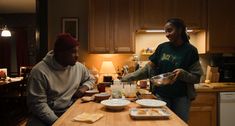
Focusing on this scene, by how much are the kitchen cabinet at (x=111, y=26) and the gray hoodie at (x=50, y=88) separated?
137 centimetres

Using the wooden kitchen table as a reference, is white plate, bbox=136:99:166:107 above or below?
above

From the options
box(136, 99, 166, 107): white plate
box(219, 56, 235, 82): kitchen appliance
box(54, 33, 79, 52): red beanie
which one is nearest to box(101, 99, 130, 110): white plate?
box(136, 99, 166, 107): white plate

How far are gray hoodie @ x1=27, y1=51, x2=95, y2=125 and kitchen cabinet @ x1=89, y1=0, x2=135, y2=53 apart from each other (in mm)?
1368

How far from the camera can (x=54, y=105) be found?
2033 millimetres

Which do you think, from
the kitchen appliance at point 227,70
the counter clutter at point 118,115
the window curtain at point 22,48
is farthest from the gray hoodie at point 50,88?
the window curtain at point 22,48

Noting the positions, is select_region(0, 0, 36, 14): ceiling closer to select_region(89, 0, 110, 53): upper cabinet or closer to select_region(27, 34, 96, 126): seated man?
select_region(89, 0, 110, 53): upper cabinet

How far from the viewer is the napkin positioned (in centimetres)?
145

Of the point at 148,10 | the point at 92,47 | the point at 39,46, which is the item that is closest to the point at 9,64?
the point at 39,46

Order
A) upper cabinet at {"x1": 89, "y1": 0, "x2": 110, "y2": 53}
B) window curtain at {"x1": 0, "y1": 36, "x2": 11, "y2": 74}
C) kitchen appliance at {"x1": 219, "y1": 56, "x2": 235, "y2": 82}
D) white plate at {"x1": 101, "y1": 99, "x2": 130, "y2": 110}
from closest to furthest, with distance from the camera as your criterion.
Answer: white plate at {"x1": 101, "y1": 99, "x2": 130, "y2": 110}, upper cabinet at {"x1": 89, "y1": 0, "x2": 110, "y2": 53}, kitchen appliance at {"x1": 219, "y1": 56, "x2": 235, "y2": 82}, window curtain at {"x1": 0, "y1": 36, "x2": 11, "y2": 74}

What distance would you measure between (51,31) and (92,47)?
2.44ft

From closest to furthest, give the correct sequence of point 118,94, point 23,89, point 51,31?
point 118,94 → point 51,31 → point 23,89

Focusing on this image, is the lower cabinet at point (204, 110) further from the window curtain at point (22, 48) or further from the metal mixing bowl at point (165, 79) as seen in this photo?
the window curtain at point (22, 48)

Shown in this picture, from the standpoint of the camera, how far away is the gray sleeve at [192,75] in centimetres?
214

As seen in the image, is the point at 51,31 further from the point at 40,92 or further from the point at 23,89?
the point at 23,89
